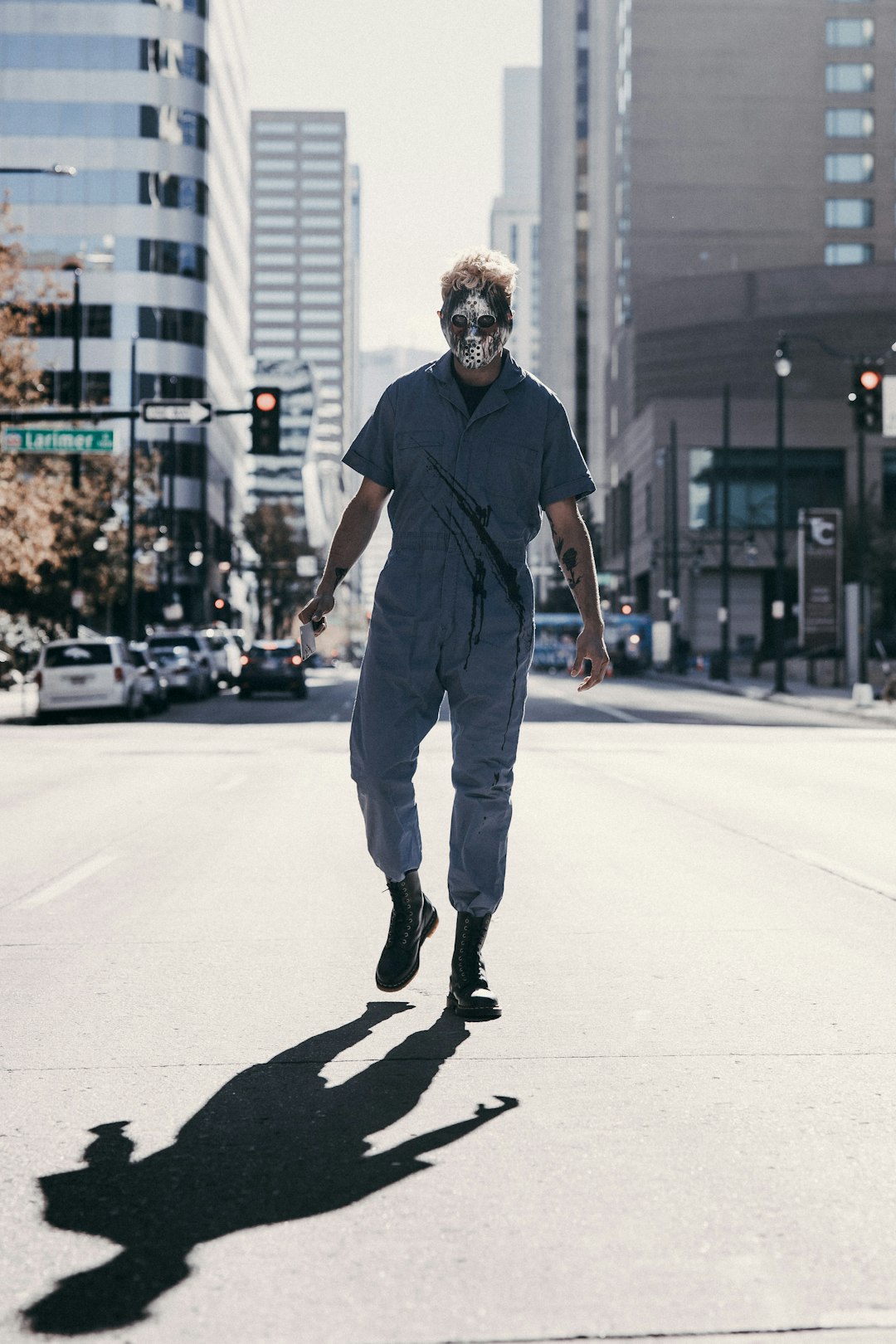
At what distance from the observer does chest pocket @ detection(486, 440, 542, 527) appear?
5344mm

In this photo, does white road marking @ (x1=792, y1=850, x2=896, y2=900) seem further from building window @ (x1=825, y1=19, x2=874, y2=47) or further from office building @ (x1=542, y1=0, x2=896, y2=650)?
building window @ (x1=825, y1=19, x2=874, y2=47)

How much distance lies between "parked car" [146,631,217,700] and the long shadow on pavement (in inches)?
1348

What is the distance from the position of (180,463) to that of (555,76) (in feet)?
307

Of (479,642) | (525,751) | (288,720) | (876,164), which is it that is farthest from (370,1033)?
(876,164)

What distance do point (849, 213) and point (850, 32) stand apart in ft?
32.4

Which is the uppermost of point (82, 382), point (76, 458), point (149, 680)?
point (82, 382)

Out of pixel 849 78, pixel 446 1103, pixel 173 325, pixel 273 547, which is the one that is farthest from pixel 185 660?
pixel 849 78

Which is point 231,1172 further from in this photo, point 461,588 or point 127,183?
point 127,183

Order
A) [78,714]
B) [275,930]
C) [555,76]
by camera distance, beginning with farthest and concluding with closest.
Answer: [555,76]
[78,714]
[275,930]

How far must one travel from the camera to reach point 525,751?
65.3 feet

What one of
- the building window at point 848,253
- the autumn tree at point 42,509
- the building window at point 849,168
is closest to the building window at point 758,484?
the building window at point 848,253

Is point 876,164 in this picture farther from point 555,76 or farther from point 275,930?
point 275,930

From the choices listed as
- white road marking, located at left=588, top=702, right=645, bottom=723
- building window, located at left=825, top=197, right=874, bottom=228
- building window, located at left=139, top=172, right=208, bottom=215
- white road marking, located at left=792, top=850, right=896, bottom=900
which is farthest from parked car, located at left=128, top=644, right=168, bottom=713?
building window, located at left=825, top=197, right=874, bottom=228

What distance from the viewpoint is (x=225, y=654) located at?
51.4 metres
